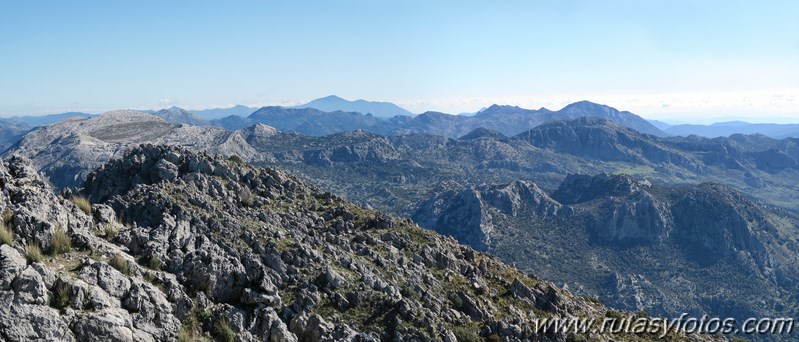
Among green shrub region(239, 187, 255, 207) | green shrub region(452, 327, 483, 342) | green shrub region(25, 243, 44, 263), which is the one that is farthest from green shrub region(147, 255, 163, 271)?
green shrub region(239, 187, 255, 207)

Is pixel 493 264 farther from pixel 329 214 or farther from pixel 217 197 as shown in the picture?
pixel 217 197

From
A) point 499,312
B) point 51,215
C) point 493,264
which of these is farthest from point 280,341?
point 493,264

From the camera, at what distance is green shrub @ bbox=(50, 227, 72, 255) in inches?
1056

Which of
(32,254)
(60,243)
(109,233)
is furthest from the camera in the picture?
(109,233)

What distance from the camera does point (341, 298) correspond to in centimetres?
3975

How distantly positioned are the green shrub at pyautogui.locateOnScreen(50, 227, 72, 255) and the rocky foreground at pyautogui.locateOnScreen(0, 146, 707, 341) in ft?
0.22

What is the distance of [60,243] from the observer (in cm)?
2703

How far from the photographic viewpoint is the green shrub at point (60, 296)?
74.7 feet

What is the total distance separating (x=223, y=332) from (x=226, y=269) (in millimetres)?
6280

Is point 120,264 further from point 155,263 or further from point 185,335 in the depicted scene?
point 185,335

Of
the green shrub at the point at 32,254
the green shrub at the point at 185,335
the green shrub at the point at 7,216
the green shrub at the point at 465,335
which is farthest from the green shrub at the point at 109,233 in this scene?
the green shrub at the point at 465,335

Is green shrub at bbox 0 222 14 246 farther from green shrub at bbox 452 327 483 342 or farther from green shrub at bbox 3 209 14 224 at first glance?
green shrub at bbox 452 327 483 342

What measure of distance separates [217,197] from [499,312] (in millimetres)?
33470

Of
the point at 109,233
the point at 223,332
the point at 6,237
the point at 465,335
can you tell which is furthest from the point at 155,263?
the point at 465,335
